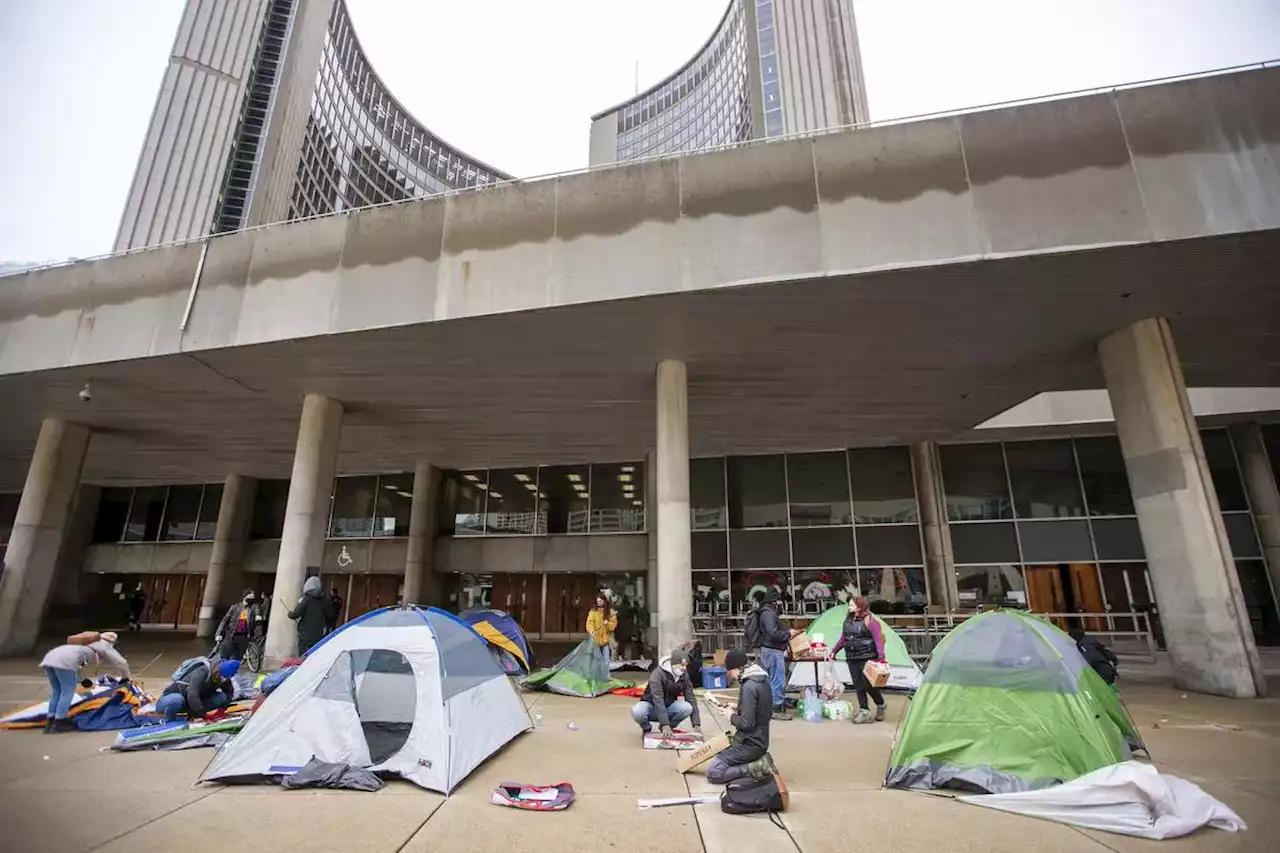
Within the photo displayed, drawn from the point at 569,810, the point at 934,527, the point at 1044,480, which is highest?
the point at 1044,480

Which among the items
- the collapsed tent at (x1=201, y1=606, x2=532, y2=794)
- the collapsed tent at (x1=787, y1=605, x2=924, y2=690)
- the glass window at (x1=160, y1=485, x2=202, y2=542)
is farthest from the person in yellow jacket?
the glass window at (x1=160, y1=485, x2=202, y2=542)

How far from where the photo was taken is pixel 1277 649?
16.5 meters

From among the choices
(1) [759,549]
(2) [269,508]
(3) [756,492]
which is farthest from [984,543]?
(2) [269,508]

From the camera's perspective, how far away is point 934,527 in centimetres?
2027

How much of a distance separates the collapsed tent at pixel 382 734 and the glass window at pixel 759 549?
15.5 meters

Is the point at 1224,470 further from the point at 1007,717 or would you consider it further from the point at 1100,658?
the point at 1007,717

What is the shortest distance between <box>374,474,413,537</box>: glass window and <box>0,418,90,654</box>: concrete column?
957 centimetres

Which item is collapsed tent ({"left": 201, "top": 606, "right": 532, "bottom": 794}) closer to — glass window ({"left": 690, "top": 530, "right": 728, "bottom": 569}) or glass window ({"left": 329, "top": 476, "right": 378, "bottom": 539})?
glass window ({"left": 690, "top": 530, "right": 728, "bottom": 569})

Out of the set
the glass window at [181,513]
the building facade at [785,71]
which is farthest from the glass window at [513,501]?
the building facade at [785,71]

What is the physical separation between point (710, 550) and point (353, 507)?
1525 centimetres

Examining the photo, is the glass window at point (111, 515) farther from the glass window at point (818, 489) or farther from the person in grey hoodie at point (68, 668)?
the glass window at point (818, 489)

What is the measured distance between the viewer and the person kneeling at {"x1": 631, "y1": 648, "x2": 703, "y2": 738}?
7.60 metres

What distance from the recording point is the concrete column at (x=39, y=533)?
16.8 meters

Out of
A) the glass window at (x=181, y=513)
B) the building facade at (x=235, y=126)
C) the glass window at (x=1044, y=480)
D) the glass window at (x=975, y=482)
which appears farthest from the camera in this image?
the building facade at (x=235, y=126)
